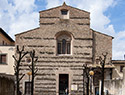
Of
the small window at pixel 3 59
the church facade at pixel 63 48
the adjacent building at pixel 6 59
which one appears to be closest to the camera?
the church facade at pixel 63 48

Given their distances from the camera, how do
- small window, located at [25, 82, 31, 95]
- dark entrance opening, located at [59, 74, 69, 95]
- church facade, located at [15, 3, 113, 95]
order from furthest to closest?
dark entrance opening, located at [59, 74, 69, 95] → church facade, located at [15, 3, 113, 95] → small window, located at [25, 82, 31, 95]

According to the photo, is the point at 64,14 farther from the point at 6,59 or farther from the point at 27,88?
the point at 27,88

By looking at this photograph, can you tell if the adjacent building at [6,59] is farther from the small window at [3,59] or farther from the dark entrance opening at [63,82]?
the dark entrance opening at [63,82]

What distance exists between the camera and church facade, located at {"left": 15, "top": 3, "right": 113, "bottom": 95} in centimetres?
3316

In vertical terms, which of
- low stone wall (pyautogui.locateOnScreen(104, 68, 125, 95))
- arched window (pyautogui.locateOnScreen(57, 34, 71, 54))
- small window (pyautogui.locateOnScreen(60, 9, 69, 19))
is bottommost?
low stone wall (pyautogui.locateOnScreen(104, 68, 125, 95))

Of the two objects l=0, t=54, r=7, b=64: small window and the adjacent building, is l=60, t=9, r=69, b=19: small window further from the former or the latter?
l=0, t=54, r=7, b=64: small window

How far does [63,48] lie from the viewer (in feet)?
112

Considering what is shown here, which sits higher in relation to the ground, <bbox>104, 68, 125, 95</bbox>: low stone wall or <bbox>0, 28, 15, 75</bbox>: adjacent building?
<bbox>0, 28, 15, 75</bbox>: adjacent building

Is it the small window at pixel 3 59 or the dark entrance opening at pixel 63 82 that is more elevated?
the small window at pixel 3 59

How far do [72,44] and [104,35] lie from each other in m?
4.50

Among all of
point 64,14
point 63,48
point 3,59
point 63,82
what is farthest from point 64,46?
point 3,59

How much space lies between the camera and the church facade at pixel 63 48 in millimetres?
33156

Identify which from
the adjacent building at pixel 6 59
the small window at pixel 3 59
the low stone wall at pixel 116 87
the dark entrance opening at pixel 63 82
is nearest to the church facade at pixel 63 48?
the dark entrance opening at pixel 63 82

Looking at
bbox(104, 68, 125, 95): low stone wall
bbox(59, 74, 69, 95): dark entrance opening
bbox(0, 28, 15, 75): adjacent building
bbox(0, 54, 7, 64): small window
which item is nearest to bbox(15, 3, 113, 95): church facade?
bbox(59, 74, 69, 95): dark entrance opening
